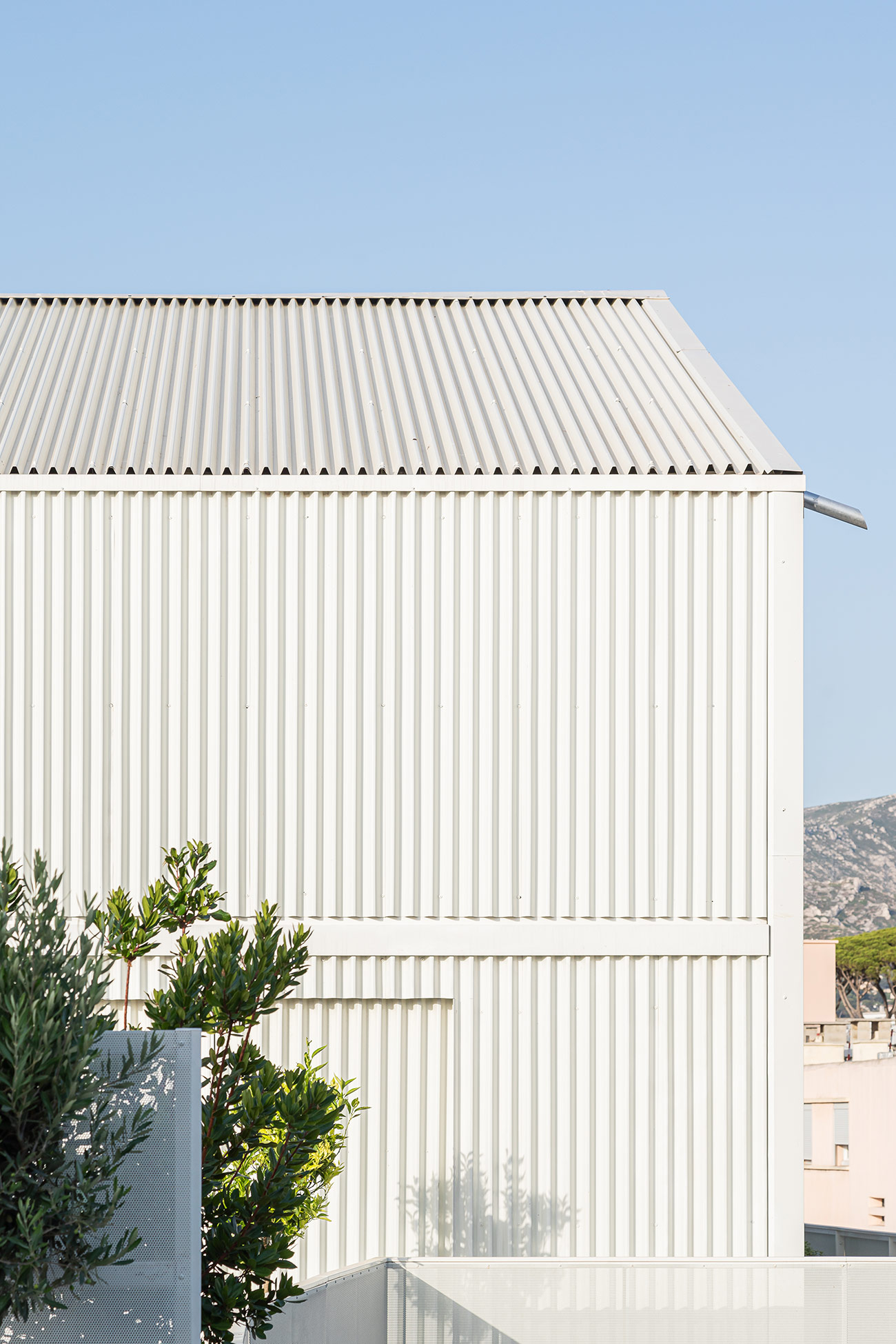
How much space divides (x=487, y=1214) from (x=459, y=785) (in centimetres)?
321

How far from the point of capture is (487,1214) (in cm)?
958

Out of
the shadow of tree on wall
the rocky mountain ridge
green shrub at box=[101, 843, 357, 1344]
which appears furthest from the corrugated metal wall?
the rocky mountain ridge

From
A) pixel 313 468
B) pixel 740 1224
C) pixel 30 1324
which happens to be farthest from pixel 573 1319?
pixel 313 468

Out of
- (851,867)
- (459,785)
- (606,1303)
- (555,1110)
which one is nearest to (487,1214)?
(555,1110)

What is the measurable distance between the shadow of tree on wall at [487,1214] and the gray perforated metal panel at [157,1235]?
13.9ft

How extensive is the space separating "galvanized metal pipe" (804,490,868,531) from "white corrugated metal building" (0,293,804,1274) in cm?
116

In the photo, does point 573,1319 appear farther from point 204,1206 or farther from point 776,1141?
point 204,1206

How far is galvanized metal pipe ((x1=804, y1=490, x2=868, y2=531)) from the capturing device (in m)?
11.2

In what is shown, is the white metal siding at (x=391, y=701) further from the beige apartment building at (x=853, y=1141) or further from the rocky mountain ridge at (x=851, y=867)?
the rocky mountain ridge at (x=851, y=867)

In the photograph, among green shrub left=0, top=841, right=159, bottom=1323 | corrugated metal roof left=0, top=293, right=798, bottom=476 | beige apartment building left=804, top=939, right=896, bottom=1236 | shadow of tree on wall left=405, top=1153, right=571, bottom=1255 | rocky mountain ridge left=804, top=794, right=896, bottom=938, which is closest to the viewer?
green shrub left=0, top=841, right=159, bottom=1323

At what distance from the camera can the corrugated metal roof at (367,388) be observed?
34.3 feet

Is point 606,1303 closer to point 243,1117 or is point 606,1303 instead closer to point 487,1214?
point 487,1214

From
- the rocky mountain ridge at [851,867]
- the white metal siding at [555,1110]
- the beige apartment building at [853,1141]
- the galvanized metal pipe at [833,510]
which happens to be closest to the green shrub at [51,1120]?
the white metal siding at [555,1110]

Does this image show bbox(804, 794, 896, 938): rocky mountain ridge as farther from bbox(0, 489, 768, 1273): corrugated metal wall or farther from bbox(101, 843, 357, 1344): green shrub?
bbox(101, 843, 357, 1344): green shrub
